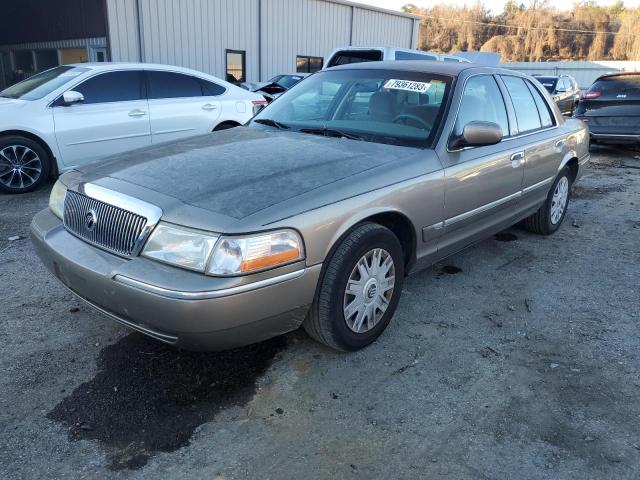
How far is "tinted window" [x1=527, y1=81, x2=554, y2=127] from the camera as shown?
494 centimetres

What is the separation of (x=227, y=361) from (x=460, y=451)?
134cm

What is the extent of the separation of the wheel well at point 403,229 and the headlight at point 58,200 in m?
1.83

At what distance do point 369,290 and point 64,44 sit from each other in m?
16.9

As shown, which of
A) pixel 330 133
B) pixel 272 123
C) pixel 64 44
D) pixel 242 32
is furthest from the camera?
pixel 242 32

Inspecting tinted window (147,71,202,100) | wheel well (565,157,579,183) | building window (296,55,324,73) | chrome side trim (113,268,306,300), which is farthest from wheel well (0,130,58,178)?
building window (296,55,324,73)

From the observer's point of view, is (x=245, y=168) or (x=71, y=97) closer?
(x=245, y=168)

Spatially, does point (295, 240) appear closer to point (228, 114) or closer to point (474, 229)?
point (474, 229)

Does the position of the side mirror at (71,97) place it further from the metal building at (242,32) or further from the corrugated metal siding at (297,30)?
the corrugated metal siding at (297,30)

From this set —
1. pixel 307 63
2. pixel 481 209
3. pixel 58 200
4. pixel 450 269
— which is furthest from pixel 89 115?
pixel 307 63

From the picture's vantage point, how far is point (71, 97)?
6.36m

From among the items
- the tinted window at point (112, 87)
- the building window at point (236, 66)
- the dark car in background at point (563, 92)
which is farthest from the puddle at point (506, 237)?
the building window at point (236, 66)

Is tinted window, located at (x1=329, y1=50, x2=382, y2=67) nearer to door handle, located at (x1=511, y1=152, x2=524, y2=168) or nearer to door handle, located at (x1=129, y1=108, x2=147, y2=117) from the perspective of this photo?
door handle, located at (x1=129, y1=108, x2=147, y2=117)

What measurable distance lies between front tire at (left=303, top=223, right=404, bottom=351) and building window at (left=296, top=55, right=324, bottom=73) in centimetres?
1817

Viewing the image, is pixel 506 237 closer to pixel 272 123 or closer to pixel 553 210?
pixel 553 210
